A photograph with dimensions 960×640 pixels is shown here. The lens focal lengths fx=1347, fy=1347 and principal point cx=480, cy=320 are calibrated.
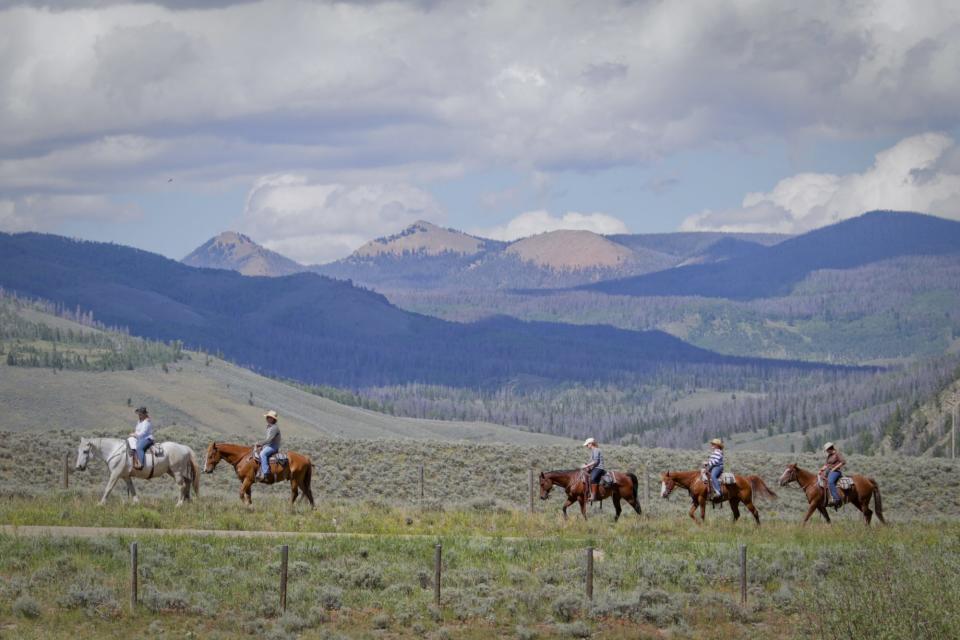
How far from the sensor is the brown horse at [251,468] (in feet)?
121

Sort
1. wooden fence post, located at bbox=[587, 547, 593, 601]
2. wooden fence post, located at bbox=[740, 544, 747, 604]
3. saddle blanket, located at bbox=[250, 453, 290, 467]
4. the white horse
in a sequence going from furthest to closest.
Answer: saddle blanket, located at bbox=[250, 453, 290, 467]
the white horse
wooden fence post, located at bbox=[740, 544, 747, 604]
wooden fence post, located at bbox=[587, 547, 593, 601]

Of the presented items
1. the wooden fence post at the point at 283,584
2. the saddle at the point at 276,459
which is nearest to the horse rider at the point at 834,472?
the saddle at the point at 276,459

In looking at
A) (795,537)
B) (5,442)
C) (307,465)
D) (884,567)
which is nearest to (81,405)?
(5,442)

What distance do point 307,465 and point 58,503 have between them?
22.3 ft

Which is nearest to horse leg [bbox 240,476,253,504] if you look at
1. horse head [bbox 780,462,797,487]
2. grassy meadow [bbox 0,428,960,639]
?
grassy meadow [bbox 0,428,960,639]

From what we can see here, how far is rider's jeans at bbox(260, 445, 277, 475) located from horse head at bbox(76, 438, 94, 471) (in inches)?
181

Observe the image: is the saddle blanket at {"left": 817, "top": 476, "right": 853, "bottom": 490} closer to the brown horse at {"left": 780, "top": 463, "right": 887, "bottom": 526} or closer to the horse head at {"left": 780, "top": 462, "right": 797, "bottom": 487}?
the brown horse at {"left": 780, "top": 463, "right": 887, "bottom": 526}

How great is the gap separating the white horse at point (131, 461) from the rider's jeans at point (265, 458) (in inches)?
77.9

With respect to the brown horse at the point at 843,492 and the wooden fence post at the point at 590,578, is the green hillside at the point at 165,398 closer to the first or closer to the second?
the brown horse at the point at 843,492

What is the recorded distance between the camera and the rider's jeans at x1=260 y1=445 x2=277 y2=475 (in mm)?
36500

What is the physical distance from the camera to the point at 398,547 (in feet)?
100

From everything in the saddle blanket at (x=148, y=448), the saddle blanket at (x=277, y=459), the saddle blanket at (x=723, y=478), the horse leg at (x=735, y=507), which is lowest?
the horse leg at (x=735, y=507)

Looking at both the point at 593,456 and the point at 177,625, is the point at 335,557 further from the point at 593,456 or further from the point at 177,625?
the point at 593,456

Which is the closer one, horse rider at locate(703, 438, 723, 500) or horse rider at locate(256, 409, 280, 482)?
horse rider at locate(256, 409, 280, 482)
